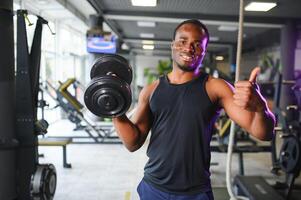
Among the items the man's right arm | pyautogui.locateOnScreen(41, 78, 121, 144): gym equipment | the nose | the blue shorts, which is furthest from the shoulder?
pyautogui.locateOnScreen(41, 78, 121, 144): gym equipment

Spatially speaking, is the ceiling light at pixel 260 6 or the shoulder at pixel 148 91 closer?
the shoulder at pixel 148 91

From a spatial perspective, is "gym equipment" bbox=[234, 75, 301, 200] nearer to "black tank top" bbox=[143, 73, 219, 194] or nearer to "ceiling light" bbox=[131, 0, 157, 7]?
"black tank top" bbox=[143, 73, 219, 194]

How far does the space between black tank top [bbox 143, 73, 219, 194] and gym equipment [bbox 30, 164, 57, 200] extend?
1.53 meters

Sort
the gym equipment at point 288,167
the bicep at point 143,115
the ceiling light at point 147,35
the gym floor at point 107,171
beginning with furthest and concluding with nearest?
the ceiling light at point 147,35
the gym floor at point 107,171
the gym equipment at point 288,167
the bicep at point 143,115

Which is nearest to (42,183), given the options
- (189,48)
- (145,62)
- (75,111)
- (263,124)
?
(189,48)

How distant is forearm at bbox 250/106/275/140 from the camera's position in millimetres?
1067

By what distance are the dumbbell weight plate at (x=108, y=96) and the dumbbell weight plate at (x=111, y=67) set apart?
0.11 metres

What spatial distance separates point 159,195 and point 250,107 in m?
0.54

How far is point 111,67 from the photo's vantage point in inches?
53.7

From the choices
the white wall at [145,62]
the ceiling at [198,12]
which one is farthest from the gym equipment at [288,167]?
the white wall at [145,62]

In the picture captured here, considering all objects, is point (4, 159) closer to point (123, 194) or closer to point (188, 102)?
point (123, 194)

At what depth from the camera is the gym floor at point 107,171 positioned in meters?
3.20

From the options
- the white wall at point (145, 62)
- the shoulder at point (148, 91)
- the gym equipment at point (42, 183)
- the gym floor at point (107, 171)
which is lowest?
the gym floor at point (107, 171)

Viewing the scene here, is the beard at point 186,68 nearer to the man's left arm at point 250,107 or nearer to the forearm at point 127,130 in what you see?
the man's left arm at point 250,107
